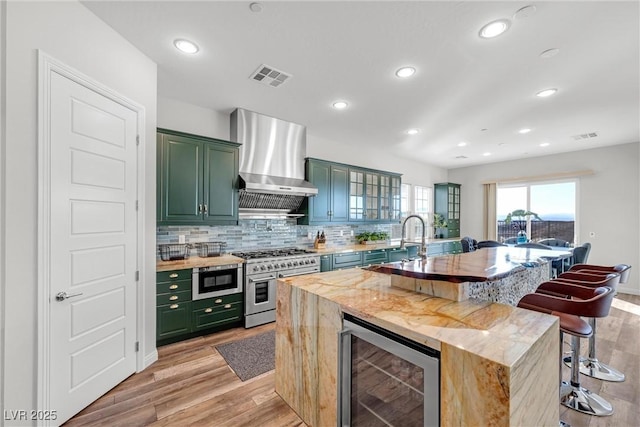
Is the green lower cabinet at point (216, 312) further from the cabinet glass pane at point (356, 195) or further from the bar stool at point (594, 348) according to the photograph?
the bar stool at point (594, 348)

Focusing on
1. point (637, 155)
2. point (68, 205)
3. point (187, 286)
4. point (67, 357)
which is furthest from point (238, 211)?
point (637, 155)

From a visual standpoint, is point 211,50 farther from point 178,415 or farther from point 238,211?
point 178,415

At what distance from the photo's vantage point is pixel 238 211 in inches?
145

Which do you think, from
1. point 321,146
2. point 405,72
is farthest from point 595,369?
point 321,146

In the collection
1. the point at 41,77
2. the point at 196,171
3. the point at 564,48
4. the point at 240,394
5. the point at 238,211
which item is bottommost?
the point at 240,394

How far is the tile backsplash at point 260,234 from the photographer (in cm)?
346

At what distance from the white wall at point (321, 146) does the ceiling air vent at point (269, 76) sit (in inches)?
47.5

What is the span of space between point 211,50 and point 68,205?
1675mm

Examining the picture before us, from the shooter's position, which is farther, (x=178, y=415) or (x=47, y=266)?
(x=178, y=415)

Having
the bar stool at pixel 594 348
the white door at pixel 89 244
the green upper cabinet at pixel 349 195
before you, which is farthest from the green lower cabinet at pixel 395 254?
the white door at pixel 89 244

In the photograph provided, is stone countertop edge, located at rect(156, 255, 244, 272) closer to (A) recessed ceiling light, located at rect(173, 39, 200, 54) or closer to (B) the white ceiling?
(B) the white ceiling

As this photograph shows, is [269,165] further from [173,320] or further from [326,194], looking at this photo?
[173,320]

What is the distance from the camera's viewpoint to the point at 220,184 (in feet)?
11.3

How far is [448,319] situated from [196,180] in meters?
3.04
